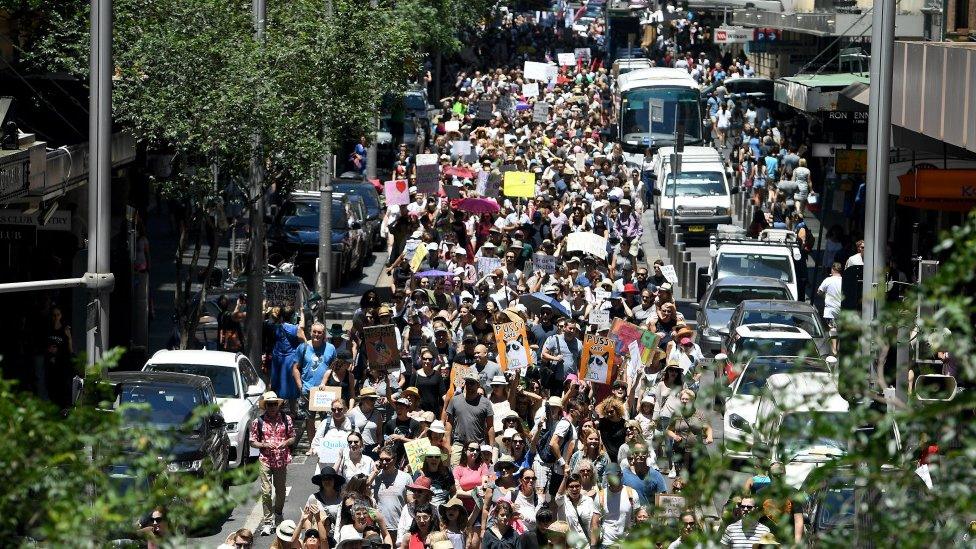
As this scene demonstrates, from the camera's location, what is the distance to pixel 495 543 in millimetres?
13492

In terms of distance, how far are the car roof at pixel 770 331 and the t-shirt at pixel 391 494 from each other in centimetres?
881

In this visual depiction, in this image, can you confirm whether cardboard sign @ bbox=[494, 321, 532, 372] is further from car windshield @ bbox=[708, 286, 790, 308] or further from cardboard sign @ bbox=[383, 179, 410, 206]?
cardboard sign @ bbox=[383, 179, 410, 206]

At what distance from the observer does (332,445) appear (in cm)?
1612

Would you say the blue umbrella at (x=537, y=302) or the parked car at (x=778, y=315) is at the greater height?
the blue umbrella at (x=537, y=302)

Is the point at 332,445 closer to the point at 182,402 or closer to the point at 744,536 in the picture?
the point at 182,402

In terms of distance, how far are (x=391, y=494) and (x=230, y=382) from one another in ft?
19.1

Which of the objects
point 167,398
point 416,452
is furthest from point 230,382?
point 416,452

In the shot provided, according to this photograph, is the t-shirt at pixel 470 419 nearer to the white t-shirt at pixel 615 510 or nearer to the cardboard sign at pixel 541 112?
the white t-shirt at pixel 615 510

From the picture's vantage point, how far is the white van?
41.2m

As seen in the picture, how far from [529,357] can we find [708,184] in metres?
22.5

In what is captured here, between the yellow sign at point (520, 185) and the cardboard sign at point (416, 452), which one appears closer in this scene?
the cardboard sign at point (416, 452)

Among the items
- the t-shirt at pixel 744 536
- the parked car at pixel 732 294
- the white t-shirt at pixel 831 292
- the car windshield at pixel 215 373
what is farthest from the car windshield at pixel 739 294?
the t-shirt at pixel 744 536

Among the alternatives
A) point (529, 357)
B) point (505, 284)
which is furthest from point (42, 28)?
point (529, 357)

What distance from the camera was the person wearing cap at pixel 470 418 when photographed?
16.8m
